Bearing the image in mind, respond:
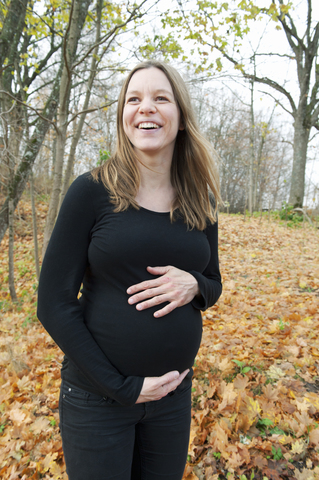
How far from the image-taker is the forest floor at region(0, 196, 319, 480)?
2.06 metres

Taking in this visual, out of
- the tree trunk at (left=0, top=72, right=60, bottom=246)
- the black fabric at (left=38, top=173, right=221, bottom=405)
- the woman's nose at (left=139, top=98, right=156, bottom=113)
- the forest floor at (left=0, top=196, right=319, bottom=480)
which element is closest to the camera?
the black fabric at (left=38, top=173, right=221, bottom=405)

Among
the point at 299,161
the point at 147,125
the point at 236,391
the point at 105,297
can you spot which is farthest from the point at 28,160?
the point at 299,161

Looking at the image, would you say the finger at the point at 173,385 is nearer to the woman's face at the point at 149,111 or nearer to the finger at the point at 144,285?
the finger at the point at 144,285

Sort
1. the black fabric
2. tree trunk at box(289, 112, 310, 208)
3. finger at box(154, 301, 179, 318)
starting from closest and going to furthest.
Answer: the black fabric < finger at box(154, 301, 179, 318) < tree trunk at box(289, 112, 310, 208)

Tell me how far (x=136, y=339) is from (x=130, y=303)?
0.14 metres

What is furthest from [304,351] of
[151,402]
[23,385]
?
[23,385]

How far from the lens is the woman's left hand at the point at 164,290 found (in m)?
1.20

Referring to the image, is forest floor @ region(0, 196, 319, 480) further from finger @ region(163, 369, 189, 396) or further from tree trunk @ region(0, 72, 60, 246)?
tree trunk @ region(0, 72, 60, 246)

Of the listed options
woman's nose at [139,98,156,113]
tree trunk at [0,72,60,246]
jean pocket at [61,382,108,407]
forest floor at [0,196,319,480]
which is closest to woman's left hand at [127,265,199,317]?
jean pocket at [61,382,108,407]

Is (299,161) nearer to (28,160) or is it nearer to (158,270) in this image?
(28,160)

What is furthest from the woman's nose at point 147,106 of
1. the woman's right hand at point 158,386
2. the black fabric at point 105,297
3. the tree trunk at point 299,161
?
the tree trunk at point 299,161

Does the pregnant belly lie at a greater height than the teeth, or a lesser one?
lesser

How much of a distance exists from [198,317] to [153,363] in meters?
0.34

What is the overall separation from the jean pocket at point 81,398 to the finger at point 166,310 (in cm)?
37
